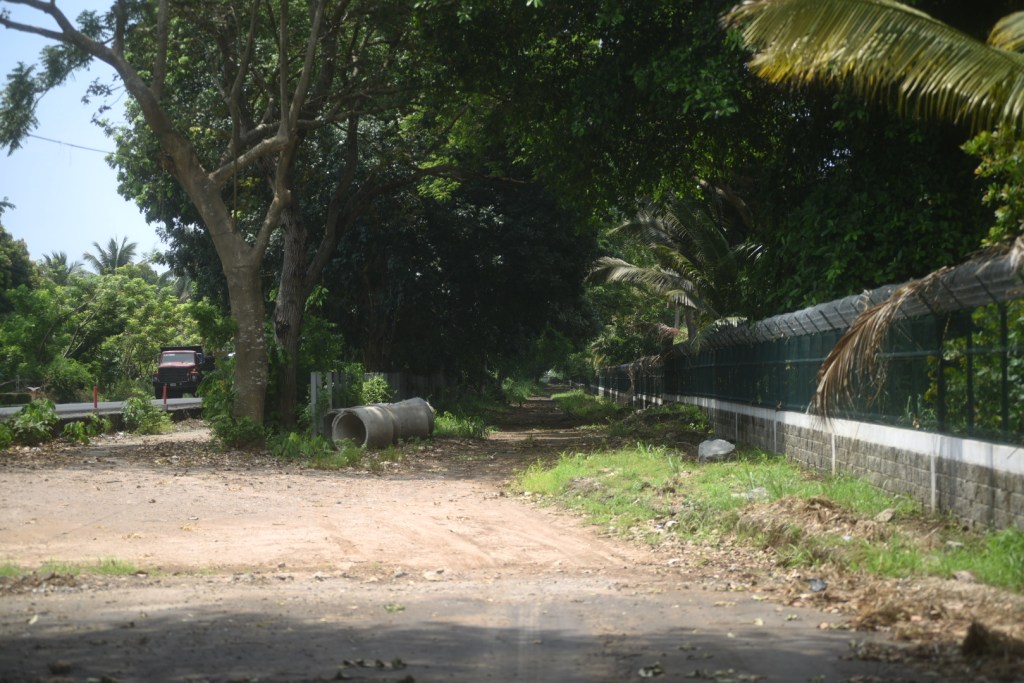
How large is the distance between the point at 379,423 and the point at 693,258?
1130 centimetres

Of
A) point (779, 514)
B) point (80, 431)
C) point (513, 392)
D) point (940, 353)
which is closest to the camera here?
point (779, 514)

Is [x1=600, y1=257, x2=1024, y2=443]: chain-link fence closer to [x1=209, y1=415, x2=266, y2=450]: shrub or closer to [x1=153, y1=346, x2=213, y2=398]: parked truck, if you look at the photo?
[x1=209, y1=415, x2=266, y2=450]: shrub

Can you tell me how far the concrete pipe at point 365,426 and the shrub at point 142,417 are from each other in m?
6.22

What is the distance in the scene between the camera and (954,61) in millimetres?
9031

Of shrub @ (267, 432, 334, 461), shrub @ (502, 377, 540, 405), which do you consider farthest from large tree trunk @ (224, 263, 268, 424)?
shrub @ (502, 377, 540, 405)

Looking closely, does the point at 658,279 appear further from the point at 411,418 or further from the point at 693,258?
the point at 411,418

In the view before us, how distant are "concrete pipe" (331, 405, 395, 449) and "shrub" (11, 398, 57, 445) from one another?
5.41 m

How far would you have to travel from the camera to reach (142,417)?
26.5 meters

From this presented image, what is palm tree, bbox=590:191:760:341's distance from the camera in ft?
87.4

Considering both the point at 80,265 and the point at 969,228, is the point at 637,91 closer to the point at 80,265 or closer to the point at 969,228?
Result: the point at 969,228

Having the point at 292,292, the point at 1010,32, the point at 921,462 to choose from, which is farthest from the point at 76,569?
the point at 292,292

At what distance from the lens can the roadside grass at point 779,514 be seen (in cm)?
839

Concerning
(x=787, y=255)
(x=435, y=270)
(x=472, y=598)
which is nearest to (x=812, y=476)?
(x=787, y=255)

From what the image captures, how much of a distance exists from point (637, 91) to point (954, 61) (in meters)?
9.94
